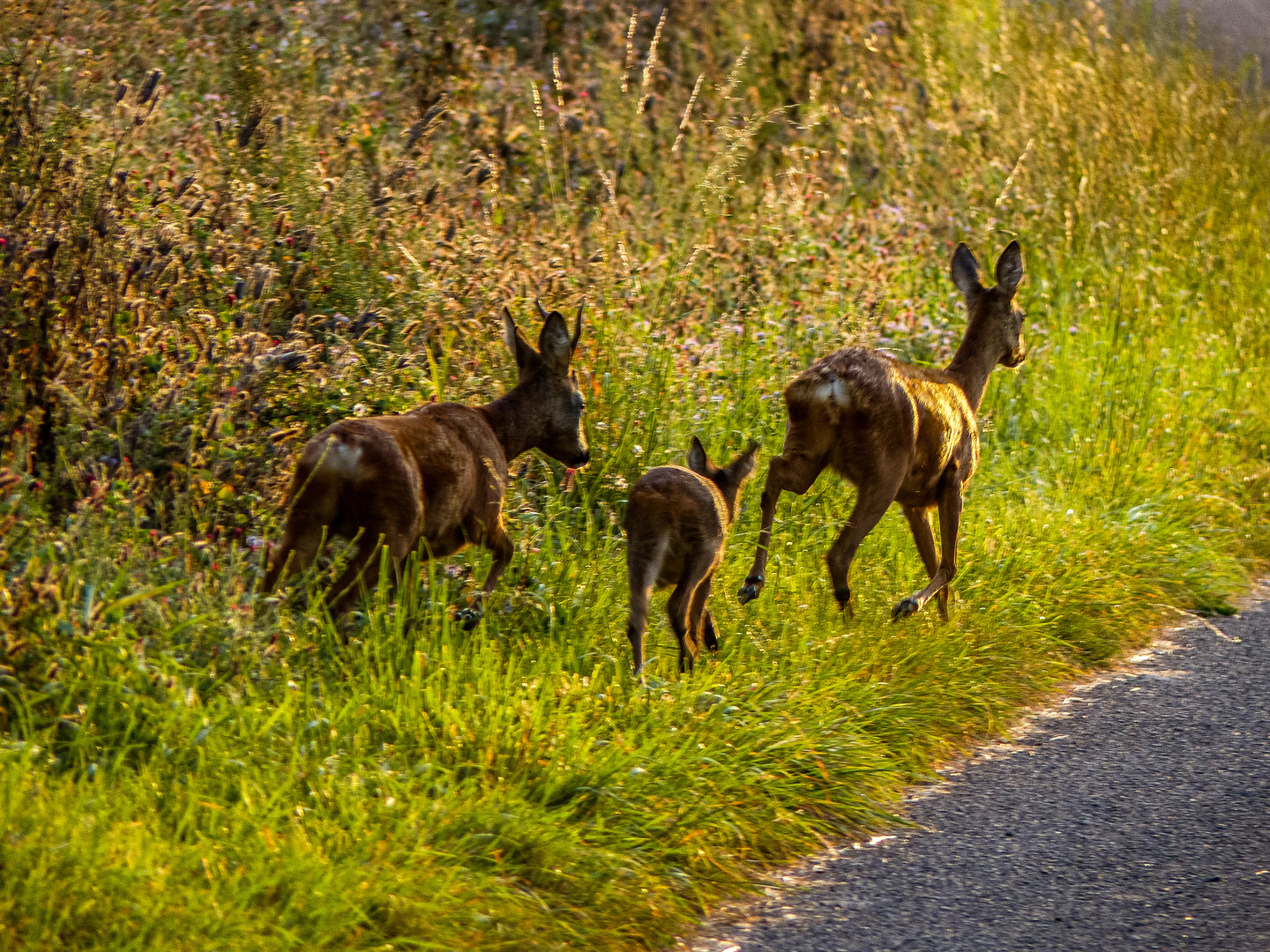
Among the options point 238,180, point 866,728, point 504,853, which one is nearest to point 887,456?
point 866,728

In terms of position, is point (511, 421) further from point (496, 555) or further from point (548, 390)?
→ point (496, 555)

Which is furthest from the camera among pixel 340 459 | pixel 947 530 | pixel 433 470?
pixel 947 530

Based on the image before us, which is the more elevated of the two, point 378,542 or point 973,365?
point 973,365

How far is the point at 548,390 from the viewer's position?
22.0 ft

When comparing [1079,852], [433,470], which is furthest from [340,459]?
[1079,852]

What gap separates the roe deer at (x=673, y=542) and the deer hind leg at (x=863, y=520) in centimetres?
90

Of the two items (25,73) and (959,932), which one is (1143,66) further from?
(959,932)

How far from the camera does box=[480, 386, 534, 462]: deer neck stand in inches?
261

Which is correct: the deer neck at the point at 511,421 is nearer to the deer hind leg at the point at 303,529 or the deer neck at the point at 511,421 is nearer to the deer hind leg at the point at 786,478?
the deer hind leg at the point at 786,478

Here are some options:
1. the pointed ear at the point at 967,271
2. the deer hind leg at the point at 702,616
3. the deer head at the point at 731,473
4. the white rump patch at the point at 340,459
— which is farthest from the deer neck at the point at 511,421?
the pointed ear at the point at 967,271

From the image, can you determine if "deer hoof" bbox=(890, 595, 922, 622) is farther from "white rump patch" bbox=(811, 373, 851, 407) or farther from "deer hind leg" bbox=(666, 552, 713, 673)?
"deer hind leg" bbox=(666, 552, 713, 673)

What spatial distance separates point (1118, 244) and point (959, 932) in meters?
8.58

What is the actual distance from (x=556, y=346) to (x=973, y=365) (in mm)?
2400

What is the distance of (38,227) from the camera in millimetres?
6301
